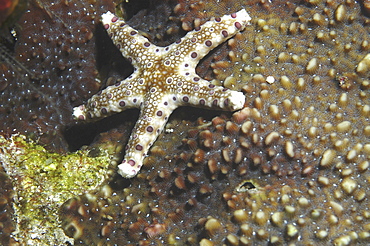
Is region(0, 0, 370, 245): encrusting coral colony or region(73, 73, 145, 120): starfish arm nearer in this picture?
region(0, 0, 370, 245): encrusting coral colony

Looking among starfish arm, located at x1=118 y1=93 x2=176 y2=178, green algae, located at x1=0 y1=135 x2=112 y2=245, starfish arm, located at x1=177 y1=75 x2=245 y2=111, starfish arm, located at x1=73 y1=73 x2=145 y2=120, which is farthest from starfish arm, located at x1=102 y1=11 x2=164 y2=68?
green algae, located at x1=0 y1=135 x2=112 y2=245

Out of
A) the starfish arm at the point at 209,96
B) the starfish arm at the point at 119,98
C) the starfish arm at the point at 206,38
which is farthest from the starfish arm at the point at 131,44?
the starfish arm at the point at 209,96

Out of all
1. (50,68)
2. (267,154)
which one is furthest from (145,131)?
(50,68)

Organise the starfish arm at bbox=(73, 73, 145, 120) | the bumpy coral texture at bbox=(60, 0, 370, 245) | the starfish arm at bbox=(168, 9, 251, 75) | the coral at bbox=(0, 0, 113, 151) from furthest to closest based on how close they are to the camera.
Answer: the coral at bbox=(0, 0, 113, 151) < the starfish arm at bbox=(73, 73, 145, 120) < the starfish arm at bbox=(168, 9, 251, 75) < the bumpy coral texture at bbox=(60, 0, 370, 245)

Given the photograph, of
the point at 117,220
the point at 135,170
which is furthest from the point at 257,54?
the point at 117,220

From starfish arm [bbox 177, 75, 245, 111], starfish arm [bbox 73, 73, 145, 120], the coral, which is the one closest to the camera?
starfish arm [bbox 177, 75, 245, 111]

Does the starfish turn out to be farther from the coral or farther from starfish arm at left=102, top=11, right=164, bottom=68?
the coral
